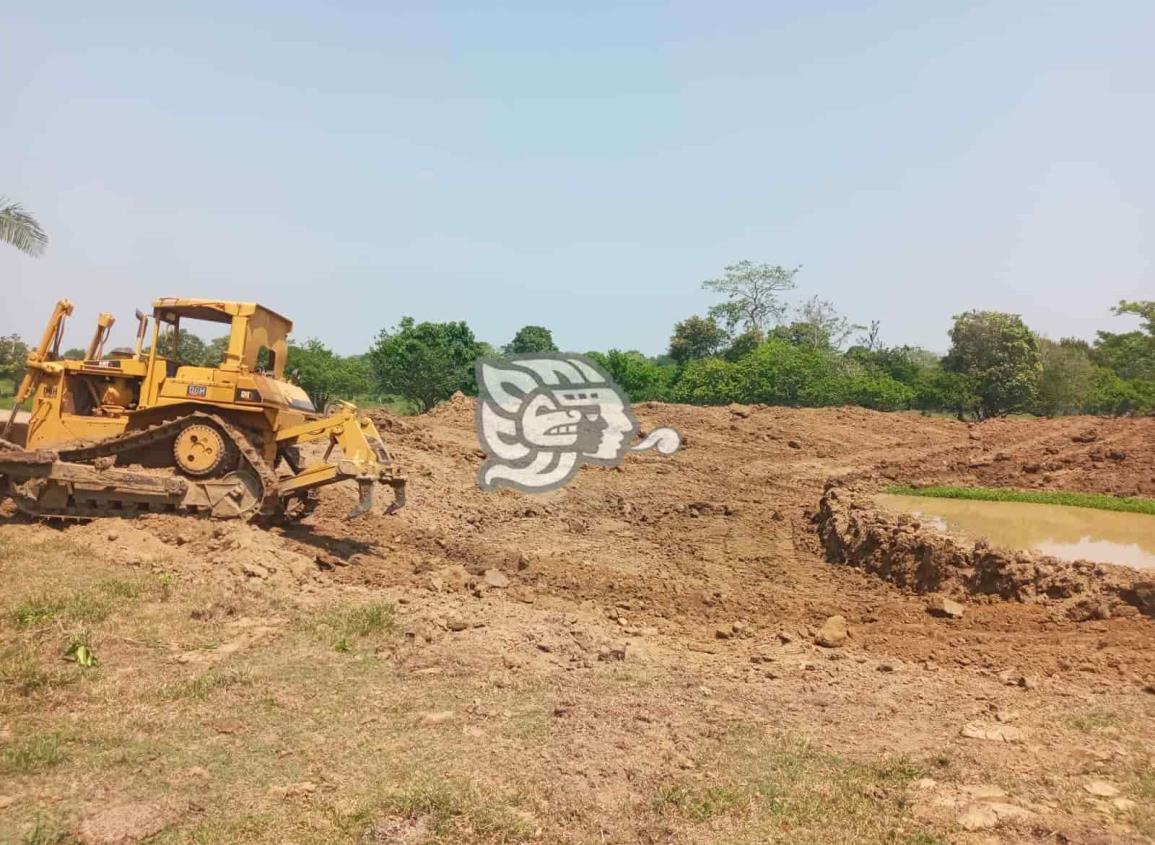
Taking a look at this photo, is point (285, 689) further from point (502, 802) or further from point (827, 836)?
point (827, 836)

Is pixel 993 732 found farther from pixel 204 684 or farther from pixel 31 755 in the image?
pixel 31 755

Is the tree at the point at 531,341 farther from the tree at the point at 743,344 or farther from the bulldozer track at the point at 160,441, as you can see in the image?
the bulldozer track at the point at 160,441

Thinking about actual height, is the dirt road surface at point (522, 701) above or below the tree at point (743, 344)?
below

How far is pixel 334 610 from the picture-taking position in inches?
277

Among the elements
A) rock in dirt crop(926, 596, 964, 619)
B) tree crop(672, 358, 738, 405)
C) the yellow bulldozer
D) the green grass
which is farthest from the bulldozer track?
tree crop(672, 358, 738, 405)

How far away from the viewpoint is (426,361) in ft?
117

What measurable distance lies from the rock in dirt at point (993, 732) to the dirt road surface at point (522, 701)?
0.09 ft

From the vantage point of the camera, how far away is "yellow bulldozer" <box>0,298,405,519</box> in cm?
894

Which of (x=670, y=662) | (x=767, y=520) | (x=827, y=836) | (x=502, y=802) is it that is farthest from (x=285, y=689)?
(x=767, y=520)

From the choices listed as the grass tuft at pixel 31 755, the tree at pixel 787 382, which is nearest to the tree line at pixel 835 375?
the tree at pixel 787 382

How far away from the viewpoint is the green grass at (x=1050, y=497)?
1253cm

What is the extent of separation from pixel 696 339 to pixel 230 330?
41.0m

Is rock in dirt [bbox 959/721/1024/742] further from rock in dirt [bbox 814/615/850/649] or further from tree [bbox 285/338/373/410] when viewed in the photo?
tree [bbox 285/338/373/410]

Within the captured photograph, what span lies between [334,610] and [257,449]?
3306 millimetres
